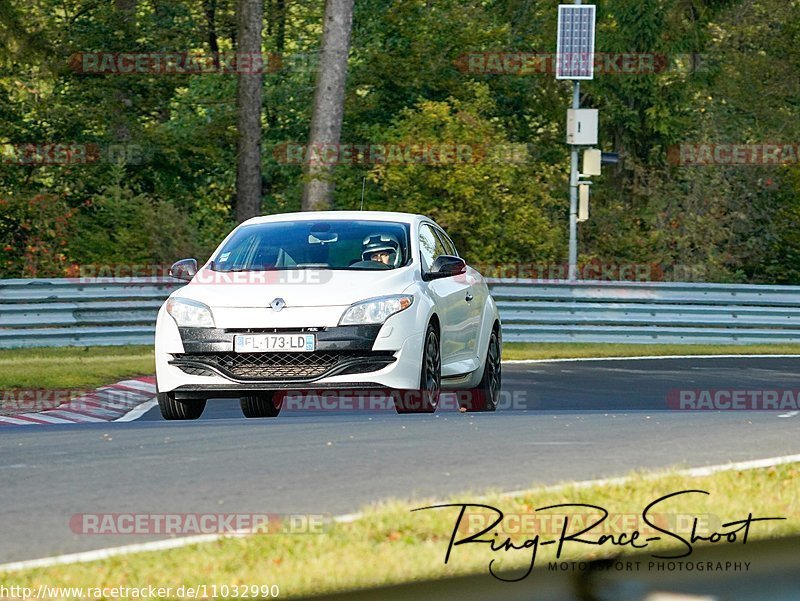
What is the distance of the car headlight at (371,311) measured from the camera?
12.0 meters

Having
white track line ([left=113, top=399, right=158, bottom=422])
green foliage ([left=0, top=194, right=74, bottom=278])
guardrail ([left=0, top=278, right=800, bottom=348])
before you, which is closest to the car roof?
white track line ([left=113, top=399, right=158, bottom=422])

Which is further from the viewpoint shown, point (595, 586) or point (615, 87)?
point (615, 87)

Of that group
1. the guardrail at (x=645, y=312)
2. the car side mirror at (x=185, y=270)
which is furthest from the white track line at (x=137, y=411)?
the guardrail at (x=645, y=312)

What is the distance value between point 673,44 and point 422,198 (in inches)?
429

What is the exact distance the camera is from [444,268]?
12898 millimetres

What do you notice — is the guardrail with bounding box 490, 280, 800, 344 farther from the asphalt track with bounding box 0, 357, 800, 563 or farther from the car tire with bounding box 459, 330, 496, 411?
the asphalt track with bounding box 0, 357, 800, 563

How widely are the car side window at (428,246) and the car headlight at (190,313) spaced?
1.97 metres

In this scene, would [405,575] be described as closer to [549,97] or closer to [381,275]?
[381,275]

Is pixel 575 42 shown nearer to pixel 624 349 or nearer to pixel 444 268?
pixel 624 349

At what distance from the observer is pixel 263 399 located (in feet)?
47.5

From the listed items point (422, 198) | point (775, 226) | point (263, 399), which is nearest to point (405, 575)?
point (263, 399)

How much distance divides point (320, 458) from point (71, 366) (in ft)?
32.7

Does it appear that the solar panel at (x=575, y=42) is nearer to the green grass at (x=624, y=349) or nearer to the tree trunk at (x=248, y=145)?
the green grass at (x=624, y=349)

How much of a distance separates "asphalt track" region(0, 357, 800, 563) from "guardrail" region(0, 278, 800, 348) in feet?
33.5
